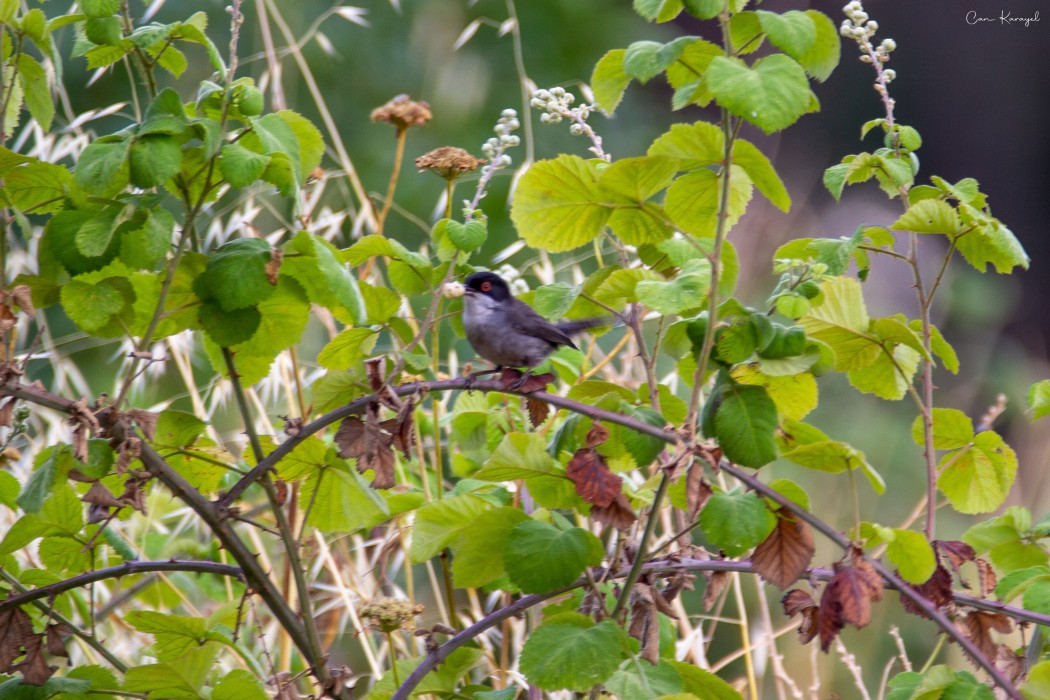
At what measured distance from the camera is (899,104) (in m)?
7.46

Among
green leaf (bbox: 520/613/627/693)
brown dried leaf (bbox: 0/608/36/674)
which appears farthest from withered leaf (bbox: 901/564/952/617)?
brown dried leaf (bbox: 0/608/36/674)

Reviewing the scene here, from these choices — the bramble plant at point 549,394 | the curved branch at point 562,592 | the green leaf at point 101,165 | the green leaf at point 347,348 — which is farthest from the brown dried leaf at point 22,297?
the curved branch at point 562,592

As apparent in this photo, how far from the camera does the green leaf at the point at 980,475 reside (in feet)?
5.19

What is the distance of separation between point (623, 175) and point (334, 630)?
1666 mm

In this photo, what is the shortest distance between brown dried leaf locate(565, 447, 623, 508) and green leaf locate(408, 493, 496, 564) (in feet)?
0.65

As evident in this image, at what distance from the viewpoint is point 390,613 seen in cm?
153

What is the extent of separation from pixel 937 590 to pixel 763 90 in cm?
62

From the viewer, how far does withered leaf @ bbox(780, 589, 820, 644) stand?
49.1 inches

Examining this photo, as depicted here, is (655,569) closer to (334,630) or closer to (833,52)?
(833,52)

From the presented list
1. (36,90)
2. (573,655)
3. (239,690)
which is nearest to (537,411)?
(573,655)

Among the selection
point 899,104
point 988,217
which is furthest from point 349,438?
point 899,104

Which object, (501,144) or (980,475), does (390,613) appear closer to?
(501,144)

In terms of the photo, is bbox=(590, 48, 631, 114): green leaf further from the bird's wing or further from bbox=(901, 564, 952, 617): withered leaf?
the bird's wing

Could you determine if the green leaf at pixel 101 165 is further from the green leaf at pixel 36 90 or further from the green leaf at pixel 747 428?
the green leaf at pixel 747 428
